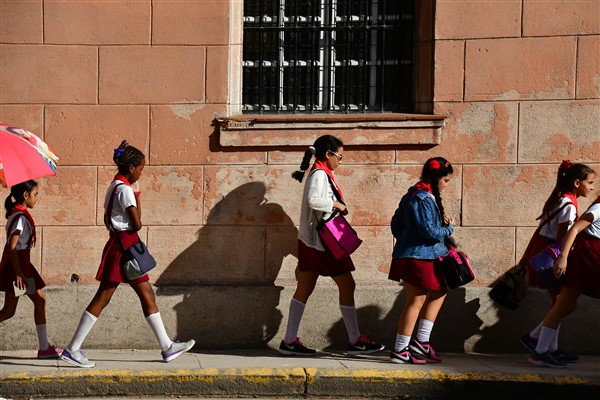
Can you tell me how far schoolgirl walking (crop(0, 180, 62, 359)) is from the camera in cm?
761

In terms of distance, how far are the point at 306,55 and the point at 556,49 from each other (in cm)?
222

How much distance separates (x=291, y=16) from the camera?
9008 mm

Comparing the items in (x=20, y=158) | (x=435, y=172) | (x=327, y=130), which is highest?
(x=327, y=130)

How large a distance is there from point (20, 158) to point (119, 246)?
1.95 meters

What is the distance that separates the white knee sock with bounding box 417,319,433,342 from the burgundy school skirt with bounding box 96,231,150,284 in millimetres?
2214

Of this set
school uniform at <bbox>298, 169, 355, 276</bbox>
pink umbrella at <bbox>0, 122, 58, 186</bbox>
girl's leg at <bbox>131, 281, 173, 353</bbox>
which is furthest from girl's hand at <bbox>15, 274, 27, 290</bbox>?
school uniform at <bbox>298, 169, 355, 276</bbox>

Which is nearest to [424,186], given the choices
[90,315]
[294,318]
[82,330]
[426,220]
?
[426,220]

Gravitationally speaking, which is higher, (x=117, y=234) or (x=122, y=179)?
(x=122, y=179)

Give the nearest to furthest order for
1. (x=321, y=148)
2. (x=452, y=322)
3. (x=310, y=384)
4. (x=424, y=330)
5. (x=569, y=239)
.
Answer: (x=310, y=384) → (x=569, y=239) → (x=424, y=330) → (x=321, y=148) → (x=452, y=322)

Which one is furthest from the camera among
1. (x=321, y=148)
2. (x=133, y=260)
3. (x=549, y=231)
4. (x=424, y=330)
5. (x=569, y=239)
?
(x=321, y=148)

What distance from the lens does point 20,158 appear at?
18.8 feet

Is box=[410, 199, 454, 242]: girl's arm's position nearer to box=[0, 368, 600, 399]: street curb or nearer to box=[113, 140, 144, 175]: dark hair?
box=[0, 368, 600, 399]: street curb

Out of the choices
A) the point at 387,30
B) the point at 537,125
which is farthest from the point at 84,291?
the point at 537,125

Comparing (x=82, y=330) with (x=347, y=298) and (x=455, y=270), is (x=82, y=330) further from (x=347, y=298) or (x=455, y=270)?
(x=455, y=270)
